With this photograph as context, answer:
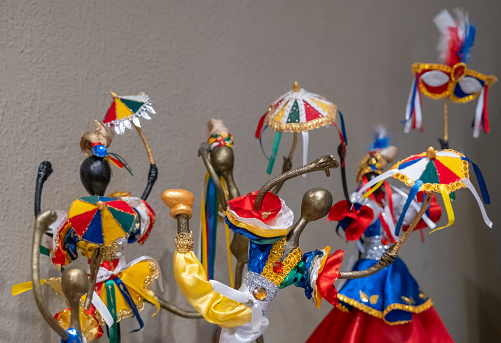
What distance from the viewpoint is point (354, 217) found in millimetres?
1069

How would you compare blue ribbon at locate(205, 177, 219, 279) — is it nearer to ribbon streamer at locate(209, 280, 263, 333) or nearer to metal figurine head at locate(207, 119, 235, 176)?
metal figurine head at locate(207, 119, 235, 176)

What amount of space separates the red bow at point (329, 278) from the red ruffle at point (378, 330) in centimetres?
28

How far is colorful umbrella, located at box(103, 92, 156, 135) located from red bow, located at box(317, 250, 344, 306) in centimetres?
35

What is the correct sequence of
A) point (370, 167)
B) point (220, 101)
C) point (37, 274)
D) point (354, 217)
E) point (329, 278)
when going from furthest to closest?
point (220, 101) < point (370, 167) < point (354, 217) < point (329, 278) < point (37, 274)

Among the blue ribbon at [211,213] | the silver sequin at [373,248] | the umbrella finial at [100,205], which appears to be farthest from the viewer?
the silver sequin at [373,248]

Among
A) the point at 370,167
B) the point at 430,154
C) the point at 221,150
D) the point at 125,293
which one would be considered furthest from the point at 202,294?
the point at 370,167

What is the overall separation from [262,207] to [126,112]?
0.26m

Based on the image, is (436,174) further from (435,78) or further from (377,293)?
(435,78)

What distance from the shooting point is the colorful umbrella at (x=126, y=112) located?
2.99 feet

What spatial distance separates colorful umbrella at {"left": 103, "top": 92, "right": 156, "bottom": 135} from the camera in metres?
0.91

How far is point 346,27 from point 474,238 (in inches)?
30.7

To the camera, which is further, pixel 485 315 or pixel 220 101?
pixel 485 315

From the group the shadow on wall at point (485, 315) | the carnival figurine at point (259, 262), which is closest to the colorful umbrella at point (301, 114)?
the carnival figurine at point (259, 262)

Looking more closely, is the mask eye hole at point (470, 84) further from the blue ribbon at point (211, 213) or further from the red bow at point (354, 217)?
the blue ribbon at point (211, 213)
